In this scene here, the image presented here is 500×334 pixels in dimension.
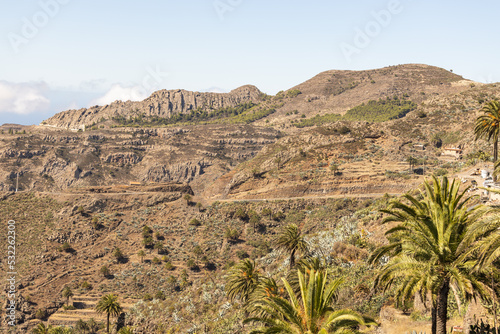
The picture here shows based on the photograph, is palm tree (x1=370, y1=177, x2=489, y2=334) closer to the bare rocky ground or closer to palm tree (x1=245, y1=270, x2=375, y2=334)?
palm tree (x1=245, y1=270, x2=375, y2=334)

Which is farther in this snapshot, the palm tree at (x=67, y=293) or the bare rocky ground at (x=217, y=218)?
the palm tree at (x=67, y=293)

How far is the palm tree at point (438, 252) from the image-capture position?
15703 mm

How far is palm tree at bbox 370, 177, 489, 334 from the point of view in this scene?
51.5ft

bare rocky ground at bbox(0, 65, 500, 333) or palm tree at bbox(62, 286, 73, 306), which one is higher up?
bare rocky ground at bbox(0, 65, 500, 333)

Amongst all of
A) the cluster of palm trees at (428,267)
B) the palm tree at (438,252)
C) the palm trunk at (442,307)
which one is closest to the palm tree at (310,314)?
the cluster of palm trees at (428,267)

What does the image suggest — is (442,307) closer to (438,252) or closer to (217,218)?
(438,252)

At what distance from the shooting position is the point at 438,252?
638 inches

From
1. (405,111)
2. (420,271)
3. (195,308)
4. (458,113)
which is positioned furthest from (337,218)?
(405,111)

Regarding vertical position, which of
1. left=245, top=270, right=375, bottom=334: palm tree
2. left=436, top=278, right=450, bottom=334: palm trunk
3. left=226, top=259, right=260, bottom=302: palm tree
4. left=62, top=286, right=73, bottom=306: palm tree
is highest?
left=245, top=270, right=375, bottom=334: palm tree

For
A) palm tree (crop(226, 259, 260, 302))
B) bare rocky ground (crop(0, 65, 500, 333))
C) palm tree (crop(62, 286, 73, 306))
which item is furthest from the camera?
palm tree (crop(62, 286, 73, 306))

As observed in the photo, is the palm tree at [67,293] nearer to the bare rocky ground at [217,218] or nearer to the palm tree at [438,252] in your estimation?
the bare rocky ground at [217,218]

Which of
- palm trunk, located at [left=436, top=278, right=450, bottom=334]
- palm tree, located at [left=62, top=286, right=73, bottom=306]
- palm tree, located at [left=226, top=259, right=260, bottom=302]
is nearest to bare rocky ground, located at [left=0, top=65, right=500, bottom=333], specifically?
palm tree, located at [left=62, top=286, right=73, bottom=306]

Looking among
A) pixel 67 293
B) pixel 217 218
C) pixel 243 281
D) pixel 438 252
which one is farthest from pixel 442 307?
pixel 217 218

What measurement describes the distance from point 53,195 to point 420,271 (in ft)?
355
